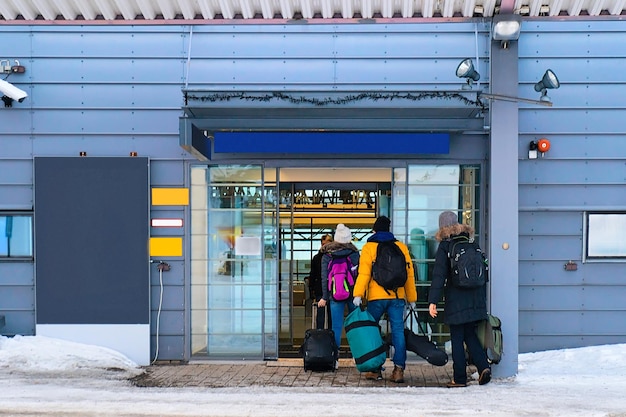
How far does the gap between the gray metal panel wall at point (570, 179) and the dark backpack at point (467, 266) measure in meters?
1.67

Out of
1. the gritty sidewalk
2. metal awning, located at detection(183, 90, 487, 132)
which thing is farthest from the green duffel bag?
metal awning, located at detection(183, 90, 487, 132)

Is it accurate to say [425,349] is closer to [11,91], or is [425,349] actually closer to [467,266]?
[467,266]

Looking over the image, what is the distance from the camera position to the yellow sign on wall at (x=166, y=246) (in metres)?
7.64

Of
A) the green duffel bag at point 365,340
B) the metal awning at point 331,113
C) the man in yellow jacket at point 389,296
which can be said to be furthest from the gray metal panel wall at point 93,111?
the man in yellow jacket at point 389,296

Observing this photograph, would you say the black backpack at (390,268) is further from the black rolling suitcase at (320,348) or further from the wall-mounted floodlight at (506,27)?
the wall-mounted floodlight at (506,27)

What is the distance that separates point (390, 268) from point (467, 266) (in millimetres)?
727

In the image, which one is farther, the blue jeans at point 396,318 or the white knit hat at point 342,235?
the white knit hat at point 342,235

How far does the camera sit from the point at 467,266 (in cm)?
608

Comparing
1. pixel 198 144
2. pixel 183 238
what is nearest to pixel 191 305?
pixel 183 238

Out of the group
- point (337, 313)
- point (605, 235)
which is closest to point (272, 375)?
point (337, 313)

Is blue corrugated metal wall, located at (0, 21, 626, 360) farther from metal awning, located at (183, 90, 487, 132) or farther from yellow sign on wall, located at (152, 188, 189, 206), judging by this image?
metal awning, located at (183, 90, 487, 132)

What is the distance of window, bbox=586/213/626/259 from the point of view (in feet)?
25.0

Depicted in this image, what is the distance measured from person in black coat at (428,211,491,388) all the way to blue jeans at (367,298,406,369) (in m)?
0.44

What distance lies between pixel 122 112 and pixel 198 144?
5.35 feet
